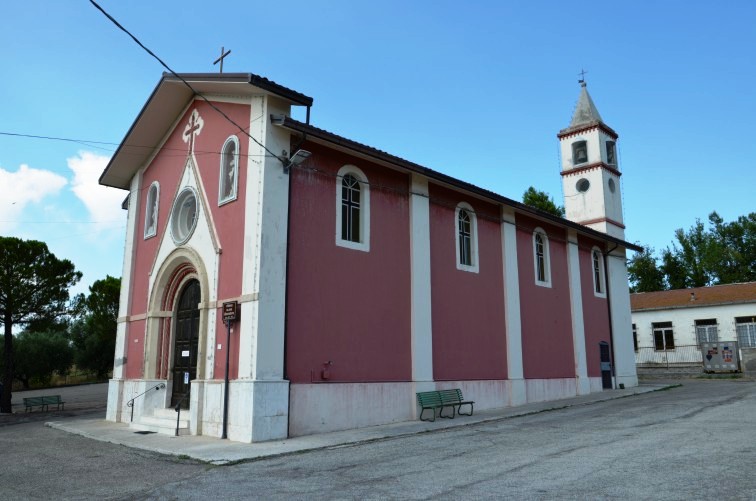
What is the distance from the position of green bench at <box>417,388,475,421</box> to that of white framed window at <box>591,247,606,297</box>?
32.5ft

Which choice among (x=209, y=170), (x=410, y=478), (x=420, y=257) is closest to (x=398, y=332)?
(x=420, y=257)

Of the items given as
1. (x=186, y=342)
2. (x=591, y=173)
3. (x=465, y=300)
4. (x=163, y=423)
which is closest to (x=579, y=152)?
(x=591, y=173)

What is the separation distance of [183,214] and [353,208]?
4.81 meters

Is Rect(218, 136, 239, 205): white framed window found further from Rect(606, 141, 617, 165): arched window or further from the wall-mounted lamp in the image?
Rect(606, 141, 617, 165): arched window

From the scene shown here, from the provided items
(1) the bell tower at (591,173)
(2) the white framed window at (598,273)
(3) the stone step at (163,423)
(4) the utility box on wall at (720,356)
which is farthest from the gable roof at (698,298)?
(3) the stone step at (163,423)

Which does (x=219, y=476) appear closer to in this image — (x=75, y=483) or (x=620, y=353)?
(x=75, y=483)

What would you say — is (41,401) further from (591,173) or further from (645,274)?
(645,274)

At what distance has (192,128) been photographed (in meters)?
15.4

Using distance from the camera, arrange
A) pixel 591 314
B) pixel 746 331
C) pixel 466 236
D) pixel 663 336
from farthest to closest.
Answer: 1. pixel 663 336
2. pixel 746 331
3. pixel 591 314
4. pixel 466 236

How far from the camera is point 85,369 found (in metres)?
41.3

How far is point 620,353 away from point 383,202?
13415mm

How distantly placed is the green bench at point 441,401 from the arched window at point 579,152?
1585 cm

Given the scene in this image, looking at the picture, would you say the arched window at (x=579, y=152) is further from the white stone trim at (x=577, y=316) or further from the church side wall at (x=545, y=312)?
the church side wall at (x=545, y=312)

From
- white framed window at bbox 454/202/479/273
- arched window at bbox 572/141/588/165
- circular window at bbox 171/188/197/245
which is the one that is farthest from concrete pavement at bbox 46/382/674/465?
arched window at bbox 572/141/588/165
